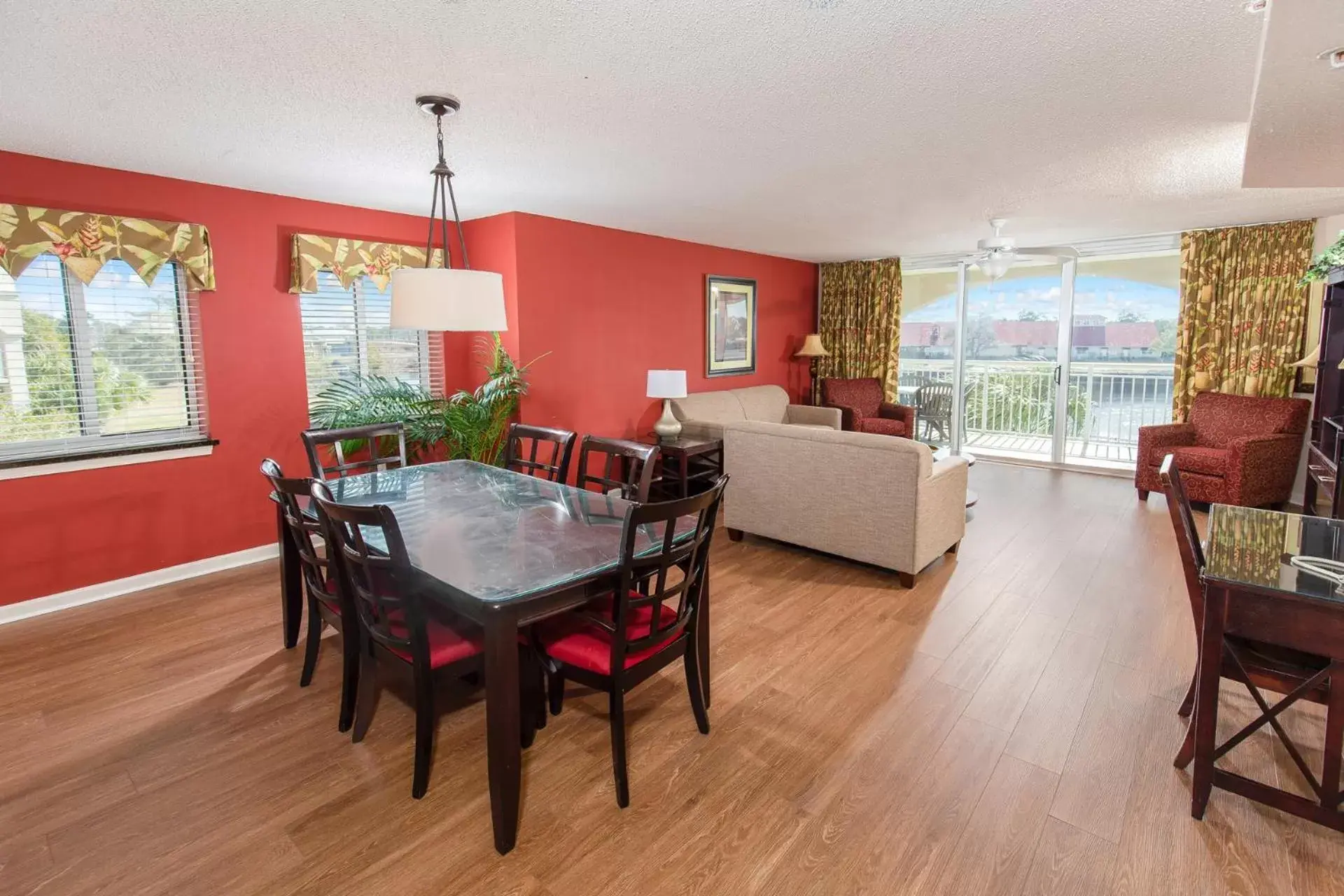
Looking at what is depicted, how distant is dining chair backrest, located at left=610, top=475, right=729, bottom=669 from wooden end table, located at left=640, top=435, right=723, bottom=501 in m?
2.85

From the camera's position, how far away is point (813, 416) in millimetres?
6891

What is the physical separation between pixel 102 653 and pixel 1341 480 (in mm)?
6328

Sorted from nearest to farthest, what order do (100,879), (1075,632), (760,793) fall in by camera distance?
(100,879) → (760,793) → (1075,632)

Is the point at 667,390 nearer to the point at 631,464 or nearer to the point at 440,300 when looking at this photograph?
the point at 631,464

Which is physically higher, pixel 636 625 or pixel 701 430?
pixel 701 430

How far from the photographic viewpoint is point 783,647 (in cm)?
298

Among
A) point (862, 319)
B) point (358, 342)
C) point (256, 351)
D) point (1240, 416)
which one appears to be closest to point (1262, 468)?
point (1240, 416)

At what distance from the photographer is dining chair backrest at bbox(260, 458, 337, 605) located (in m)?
2.12

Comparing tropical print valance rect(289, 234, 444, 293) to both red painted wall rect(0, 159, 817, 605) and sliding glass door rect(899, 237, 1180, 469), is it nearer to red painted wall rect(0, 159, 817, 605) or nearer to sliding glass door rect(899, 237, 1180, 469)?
red painted wall rect(0, 159, 817, 605)

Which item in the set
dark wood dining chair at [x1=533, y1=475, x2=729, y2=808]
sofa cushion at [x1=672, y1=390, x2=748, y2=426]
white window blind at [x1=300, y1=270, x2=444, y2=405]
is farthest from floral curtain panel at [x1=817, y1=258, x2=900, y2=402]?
dark wood dining chair at [x1=533, y1=475, x2=729, y2=808]

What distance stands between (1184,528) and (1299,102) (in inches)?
52.0

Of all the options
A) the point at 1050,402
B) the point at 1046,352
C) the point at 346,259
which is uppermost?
the point at 346,259

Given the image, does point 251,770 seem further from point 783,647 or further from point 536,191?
point 536,191

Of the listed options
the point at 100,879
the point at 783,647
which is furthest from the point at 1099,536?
the point at 100,879
